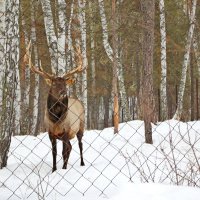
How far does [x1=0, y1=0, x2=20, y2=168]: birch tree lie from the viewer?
25.1 ft

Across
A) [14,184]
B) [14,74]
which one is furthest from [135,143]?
[14,184]

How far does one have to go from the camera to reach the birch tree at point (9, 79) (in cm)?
765

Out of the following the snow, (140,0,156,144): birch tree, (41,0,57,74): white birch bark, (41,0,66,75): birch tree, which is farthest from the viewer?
(41,0,57,74): white birch bark

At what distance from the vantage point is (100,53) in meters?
24.0

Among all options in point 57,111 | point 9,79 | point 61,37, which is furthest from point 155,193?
point 61,37

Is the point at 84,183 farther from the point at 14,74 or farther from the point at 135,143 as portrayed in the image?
the point at 135,143

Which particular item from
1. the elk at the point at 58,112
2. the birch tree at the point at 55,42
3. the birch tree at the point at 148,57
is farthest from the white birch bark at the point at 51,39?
the elk at the point at 58,112

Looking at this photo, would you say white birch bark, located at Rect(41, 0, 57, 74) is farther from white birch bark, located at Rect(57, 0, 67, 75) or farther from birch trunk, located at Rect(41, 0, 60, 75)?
white birch bark, located at Rect(57, 0, 67, 75)

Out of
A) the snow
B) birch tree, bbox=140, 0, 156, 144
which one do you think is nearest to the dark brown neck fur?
birch tree, bbox=140, 0, 156, 144

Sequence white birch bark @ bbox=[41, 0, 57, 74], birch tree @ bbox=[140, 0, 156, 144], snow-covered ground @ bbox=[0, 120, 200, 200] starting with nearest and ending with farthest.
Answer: snow-covered ground @ bbox=[0, 120, 200, 200] < birch tree @ bbox=[140, 0, 156, 144] < white birch bark @ bbox=[41, 0, 57, 74]

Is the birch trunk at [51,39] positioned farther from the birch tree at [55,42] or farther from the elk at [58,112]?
the elk at [58,112]

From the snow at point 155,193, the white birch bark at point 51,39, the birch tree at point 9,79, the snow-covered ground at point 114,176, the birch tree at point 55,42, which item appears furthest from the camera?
the white birch bark at point 51,39

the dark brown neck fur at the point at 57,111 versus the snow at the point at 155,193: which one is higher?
the snow at the point at 155,193

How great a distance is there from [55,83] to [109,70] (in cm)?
2147
